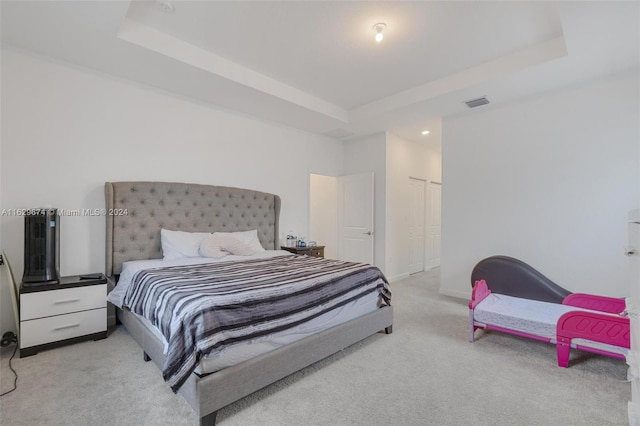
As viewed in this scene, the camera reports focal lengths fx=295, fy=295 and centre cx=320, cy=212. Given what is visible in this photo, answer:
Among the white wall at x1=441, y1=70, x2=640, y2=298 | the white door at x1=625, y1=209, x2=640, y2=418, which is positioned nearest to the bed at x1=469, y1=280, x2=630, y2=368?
the white wall at x1=441, y1=70, x2=640, y2=298

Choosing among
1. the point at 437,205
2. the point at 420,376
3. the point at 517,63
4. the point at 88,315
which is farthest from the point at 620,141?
Result: the point at 88,315

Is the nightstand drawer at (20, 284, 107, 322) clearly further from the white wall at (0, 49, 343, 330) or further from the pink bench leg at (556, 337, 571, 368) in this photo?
the pink bench leg at (556, 337, 571, 368)

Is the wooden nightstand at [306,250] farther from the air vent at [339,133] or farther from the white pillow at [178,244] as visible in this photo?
the air vent at [339,133]

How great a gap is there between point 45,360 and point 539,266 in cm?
511

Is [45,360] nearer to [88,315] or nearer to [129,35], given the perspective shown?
[88,315]

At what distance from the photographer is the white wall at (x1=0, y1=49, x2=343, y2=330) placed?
2.71 meters

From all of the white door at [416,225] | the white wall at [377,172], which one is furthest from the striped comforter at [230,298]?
the white door at [416,225]

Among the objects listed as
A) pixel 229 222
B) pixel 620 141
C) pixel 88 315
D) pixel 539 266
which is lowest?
pixel 88 315

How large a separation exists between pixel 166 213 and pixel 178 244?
1.42ft

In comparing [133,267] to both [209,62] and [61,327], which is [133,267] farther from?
[209,62]

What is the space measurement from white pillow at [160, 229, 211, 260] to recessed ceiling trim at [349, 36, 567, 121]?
2.98m

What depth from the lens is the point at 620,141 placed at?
3.15 m

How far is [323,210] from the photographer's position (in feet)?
21.5

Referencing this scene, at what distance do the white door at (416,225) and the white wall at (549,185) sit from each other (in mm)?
1401
